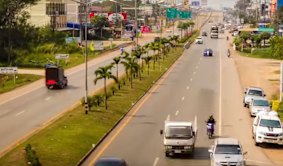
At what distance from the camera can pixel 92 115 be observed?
134 feet

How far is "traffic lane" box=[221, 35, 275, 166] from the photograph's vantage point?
31094 mm

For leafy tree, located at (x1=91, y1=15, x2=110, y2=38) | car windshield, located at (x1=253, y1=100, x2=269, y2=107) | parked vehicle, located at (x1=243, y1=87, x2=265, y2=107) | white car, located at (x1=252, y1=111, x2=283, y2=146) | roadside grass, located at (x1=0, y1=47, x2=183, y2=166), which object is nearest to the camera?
roadside grass, located at (x1=0, y1=47, x2=183, y2=166)

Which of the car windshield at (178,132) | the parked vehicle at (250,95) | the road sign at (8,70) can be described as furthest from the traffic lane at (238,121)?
the road sign at (8,70)

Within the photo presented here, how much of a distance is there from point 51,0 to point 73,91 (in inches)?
3039

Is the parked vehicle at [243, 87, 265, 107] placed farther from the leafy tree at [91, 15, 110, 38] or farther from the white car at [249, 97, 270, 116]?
the leafy tree at [91, 15, 110, 38]

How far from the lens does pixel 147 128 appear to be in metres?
38.2

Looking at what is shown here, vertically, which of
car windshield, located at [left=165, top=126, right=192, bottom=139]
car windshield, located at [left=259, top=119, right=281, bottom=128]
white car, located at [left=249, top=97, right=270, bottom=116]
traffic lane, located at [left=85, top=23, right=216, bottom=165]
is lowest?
traffic lane, located at [left=85, top=23, right=216, bottom=165]

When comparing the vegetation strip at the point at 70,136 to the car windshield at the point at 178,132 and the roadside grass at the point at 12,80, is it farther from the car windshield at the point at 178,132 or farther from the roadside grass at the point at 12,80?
the roadside grass at the point at 12,80

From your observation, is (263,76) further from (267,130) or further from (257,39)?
(257,39)

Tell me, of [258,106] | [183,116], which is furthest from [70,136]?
[258,106]

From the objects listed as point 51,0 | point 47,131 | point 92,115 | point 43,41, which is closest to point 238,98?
point 92,115

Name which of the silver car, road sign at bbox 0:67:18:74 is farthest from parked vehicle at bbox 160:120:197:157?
road sign at bbox 0:67:18:74

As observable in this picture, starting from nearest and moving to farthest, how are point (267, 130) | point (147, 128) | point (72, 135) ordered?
point (267, 130) < point (72, 135) < point (147, 128)

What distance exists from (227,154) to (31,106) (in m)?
24.0
